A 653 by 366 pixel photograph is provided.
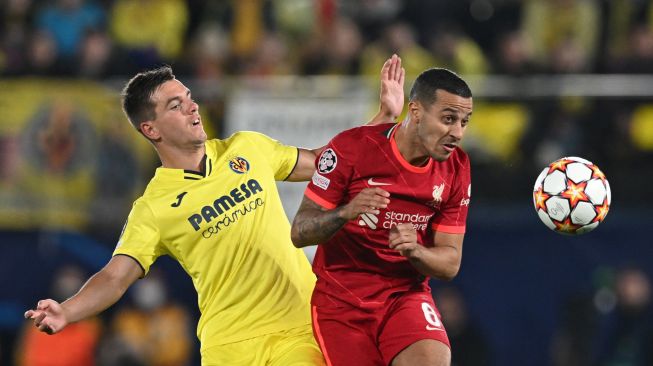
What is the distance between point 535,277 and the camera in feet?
42.3

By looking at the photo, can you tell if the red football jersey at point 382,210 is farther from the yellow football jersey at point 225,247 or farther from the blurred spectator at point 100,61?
the blurred spectator at point 100,61

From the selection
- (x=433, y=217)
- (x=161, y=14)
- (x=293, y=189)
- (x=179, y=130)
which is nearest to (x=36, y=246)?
(x=161, y=14)

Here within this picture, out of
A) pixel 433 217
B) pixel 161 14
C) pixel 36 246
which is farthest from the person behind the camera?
pixel 161 14

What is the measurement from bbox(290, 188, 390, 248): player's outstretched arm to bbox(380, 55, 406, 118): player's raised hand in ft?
3.40

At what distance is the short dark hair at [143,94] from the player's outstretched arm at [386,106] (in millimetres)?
933

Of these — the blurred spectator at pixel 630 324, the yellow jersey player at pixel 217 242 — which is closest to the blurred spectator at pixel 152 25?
the blurred spectator at pixel 630 324

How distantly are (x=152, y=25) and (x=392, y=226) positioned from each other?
9104mm

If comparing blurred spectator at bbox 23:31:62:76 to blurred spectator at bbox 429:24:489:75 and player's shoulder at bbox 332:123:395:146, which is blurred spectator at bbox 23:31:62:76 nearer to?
blurred spectator at bbox 429:24:489:75

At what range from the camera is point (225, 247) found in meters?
6.82

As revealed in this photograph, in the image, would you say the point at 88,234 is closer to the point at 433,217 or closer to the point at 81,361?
the point at 81,361

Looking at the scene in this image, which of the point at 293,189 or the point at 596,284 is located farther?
the point at 596,284

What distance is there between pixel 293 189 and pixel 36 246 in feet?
14.2

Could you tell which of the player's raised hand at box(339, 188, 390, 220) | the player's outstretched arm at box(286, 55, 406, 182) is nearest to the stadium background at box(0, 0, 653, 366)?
the player's outstretched arm at box(286, 55, 406, 182)

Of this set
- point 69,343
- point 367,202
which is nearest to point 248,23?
point 69,343
